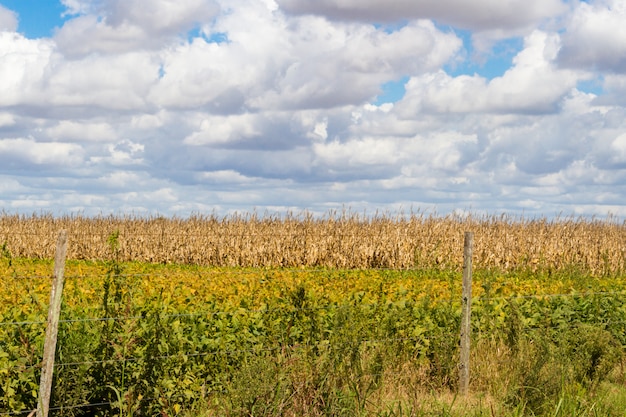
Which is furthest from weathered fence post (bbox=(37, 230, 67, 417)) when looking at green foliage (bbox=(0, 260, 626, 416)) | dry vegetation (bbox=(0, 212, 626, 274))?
dry vegetation (bbox=(0, 212, 626, 274))

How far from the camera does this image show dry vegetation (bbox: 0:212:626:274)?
27391 mm

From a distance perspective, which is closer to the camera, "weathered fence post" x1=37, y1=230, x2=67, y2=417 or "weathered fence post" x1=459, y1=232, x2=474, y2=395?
"weathered fence post" x1=37, y1=230, x2=67, y2=417

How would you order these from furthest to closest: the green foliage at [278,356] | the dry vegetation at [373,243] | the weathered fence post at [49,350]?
1. the dry vegetation at [373,243]
2. the green foliage at [278,356]
3. the weathered fence post at [49,350]

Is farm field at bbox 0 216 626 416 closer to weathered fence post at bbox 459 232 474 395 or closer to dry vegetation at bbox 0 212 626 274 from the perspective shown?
weathered fence post at bbox 459 232 474 395

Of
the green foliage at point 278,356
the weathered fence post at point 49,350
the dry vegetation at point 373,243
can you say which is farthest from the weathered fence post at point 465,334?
the dry vegetation at point 373,243

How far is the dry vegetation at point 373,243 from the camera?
2739 centimetres

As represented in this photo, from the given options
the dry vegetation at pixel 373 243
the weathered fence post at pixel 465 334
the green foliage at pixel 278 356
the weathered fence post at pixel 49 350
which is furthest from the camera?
the dry vegetation at pixel 373 243

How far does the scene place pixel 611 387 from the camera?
30.4 feet

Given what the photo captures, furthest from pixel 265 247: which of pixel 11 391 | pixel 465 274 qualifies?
pixel 11 391

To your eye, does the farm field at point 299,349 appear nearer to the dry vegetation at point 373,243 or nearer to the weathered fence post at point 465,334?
the weathered fence post at point 465,334

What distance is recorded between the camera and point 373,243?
27484mm

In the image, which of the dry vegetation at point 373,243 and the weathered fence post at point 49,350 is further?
the dry vegetation at point 373,243

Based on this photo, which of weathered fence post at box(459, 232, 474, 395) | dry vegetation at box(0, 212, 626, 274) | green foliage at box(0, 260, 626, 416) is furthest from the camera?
dry vegetation at box(0, 212, 626, 274)

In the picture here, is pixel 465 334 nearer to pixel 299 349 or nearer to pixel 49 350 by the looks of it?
pixel 299 349
